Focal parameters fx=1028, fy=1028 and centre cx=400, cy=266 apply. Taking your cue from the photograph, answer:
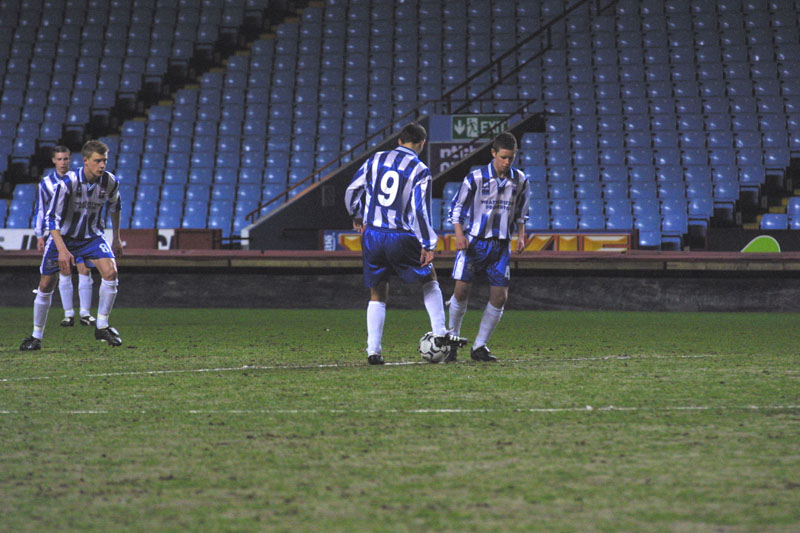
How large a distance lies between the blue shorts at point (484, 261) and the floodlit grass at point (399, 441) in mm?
680

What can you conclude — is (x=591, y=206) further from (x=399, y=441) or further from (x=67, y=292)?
(x=399, y=441)

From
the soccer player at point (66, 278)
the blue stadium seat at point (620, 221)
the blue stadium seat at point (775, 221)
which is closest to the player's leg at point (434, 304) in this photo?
the soccer player at point (66, 278)

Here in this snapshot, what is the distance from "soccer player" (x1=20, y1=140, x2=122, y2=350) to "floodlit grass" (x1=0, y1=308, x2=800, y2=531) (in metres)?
0.68

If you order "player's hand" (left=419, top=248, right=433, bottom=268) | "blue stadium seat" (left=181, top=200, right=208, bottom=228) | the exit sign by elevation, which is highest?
the exit sign

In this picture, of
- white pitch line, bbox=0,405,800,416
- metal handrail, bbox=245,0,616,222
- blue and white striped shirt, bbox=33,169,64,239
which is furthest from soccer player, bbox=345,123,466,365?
metal handrail, bbox=245,0,616,222

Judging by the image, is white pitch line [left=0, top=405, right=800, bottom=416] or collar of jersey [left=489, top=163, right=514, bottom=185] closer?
white pitch line [left=0, top=405, right=800, bottom=416]

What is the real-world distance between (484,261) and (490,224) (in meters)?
0.30

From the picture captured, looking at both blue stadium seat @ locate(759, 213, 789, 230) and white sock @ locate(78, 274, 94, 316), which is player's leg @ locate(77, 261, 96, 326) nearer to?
white sock @ locate(78, 274, 94, 316)

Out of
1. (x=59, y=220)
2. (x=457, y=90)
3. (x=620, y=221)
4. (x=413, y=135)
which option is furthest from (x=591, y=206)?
(x=413, y=135)

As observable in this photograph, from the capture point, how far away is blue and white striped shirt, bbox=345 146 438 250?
7695 mm

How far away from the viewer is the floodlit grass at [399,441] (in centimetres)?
315

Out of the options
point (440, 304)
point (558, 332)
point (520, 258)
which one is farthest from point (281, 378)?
point (520, 258)

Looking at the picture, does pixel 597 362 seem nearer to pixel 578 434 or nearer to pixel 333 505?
pixel 578 434

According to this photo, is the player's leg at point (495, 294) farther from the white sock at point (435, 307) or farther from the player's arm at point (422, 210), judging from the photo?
the player's arm at point (422, 210)
